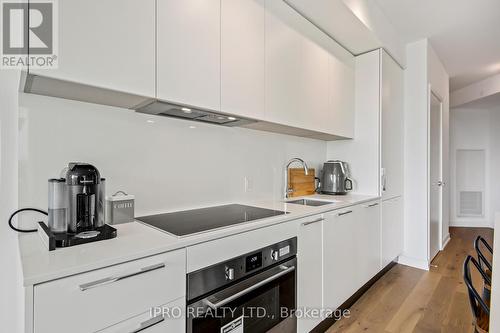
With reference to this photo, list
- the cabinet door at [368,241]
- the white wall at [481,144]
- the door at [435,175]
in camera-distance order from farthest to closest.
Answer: the white wall at [481,144] < the door at [435,175] < the cabinet door at [368,241]

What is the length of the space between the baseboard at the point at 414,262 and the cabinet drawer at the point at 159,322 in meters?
3.18

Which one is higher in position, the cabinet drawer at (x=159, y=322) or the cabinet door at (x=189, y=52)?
the cabinet door at (x=189, y=52)

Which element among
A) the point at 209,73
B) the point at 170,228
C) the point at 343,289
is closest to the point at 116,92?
the point at 209,73

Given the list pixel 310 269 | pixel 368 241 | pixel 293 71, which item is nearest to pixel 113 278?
pixel 310 269

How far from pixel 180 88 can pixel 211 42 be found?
13.5 inches

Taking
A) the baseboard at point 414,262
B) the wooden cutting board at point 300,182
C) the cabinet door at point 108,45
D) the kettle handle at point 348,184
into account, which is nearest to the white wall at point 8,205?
the cabinet door at point 108,45

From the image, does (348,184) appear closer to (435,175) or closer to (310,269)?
(310,269)

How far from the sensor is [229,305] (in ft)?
4.02

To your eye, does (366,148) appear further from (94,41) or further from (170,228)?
(94,41)

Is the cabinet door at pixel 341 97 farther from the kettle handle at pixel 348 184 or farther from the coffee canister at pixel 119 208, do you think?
the coffee canister at pixel 119 208

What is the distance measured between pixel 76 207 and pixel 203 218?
0.60 metres

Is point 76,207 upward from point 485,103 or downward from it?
downward

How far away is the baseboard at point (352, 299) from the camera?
75.2 inches

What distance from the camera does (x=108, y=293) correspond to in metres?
0.85
